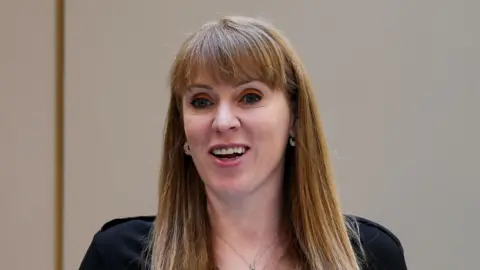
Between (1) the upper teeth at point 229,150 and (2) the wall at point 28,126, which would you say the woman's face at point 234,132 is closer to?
(1) the upper teeth at point 229,150

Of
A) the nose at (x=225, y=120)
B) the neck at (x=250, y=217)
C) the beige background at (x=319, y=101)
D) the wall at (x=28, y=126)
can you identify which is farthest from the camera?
the wall at (x=28, y=126)

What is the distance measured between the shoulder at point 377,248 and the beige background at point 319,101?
1.27ft

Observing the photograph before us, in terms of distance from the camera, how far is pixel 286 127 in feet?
3.63

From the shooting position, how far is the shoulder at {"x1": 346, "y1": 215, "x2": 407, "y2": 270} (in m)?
1.19

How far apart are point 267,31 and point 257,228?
37 cm

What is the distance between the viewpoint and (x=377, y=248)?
1211 millimetres

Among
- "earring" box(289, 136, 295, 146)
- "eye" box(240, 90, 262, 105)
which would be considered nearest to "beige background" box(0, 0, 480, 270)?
"earring" box(289, 136, 295, 146)

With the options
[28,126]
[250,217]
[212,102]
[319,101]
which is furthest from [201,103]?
[28,126]

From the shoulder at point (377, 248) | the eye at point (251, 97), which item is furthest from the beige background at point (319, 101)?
the eye at point (251, 97)

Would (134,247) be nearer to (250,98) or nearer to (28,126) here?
(250,98)

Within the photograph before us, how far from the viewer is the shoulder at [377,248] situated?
119cm

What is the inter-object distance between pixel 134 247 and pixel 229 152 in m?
0.29

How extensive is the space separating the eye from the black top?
0.35 metres

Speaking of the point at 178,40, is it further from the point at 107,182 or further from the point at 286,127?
the point at 286,127
